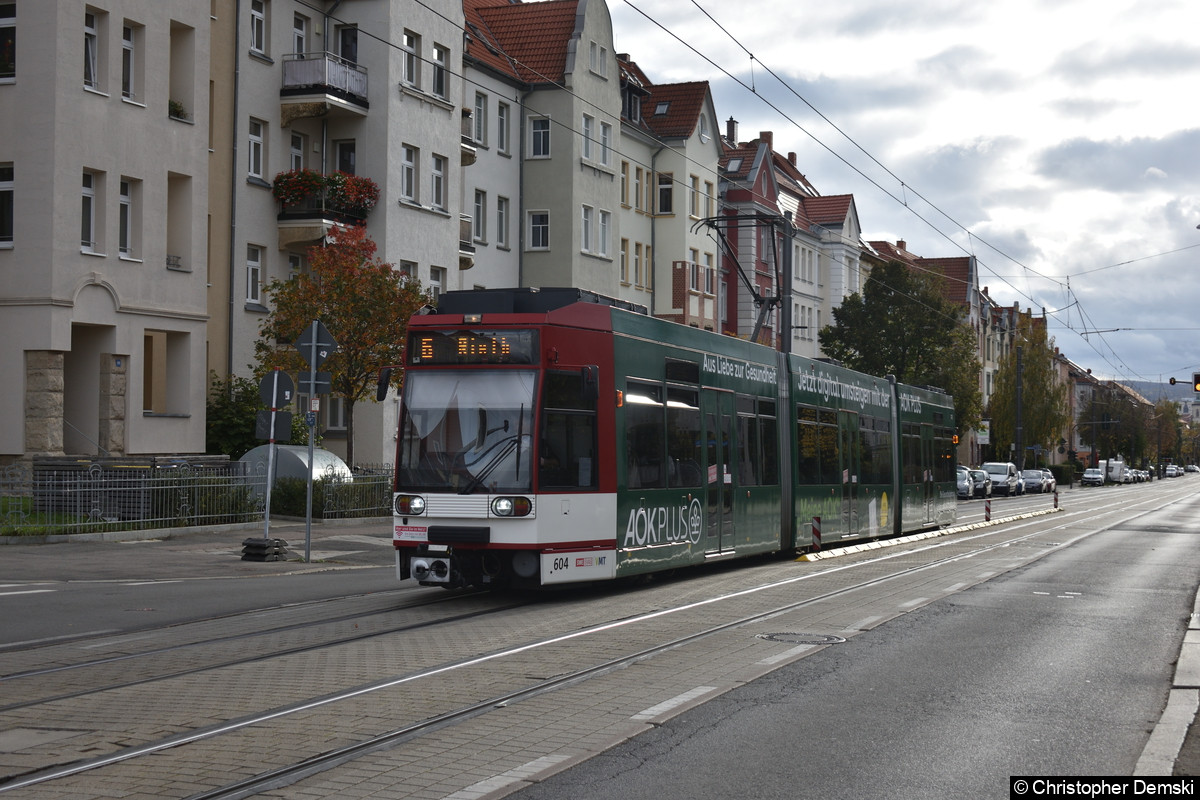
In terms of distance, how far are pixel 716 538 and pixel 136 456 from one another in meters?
15.5

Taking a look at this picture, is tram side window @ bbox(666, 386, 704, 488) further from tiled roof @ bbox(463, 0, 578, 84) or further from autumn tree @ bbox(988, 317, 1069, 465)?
autumn tree @ bbox(988, 317, 1069, 465)

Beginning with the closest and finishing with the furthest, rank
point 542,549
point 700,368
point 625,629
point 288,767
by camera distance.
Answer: point 288,767, point 625,629, point 542,549, point 700,368

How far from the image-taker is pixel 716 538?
17922 millimetres

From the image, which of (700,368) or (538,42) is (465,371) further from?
(538,42)

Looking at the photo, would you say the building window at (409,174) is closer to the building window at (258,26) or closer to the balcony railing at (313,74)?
the balcony railing at (313,74)

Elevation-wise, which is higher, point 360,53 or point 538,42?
point 538,42

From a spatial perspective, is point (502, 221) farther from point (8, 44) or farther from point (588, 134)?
point (8, 44)

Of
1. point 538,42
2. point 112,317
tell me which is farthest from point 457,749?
point 538,42

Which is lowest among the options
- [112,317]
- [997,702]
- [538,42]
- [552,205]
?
[997,702]

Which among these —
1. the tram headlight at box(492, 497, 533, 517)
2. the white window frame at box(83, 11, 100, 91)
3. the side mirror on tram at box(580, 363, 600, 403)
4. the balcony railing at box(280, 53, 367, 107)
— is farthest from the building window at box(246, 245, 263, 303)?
the tram headlight at box(492, 497, 533, 517)

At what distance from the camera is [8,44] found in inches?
1063

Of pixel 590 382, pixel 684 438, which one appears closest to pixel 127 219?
pixel 684 438

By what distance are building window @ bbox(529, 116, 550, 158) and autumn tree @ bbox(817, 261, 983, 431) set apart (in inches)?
878

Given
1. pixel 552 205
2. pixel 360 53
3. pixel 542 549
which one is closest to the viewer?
pixel 542 549
